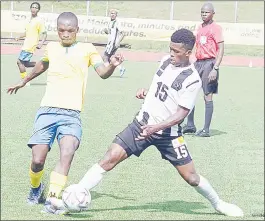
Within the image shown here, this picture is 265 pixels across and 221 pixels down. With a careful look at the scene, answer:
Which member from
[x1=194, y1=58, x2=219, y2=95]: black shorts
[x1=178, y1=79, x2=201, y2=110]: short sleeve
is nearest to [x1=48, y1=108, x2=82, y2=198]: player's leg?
[x1=178, y1=79, x2=201, y2=110]: short sleeve

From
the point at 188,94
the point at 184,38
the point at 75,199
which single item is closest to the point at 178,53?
the point at 184,38

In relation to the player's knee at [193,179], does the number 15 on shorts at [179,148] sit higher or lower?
higher

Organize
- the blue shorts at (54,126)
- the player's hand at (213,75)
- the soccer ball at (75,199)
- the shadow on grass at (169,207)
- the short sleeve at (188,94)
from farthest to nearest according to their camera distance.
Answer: the player's hand at (213,75) < the shadow on grass at (169,207) < the blue shorts at (54,126) < the short sleeve at (188,94) < the soccer ball at (75,199)

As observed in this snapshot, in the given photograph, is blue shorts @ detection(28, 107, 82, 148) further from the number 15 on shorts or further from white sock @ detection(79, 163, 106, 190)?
the number 15 on shorts

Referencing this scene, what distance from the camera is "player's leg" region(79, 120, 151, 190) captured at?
729 centimetres

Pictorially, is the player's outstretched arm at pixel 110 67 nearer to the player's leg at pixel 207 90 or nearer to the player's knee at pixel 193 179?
the player's knee at pixel 193 179

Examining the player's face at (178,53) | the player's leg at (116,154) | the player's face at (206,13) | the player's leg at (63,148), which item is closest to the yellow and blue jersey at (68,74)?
the player's leg at (63,148)

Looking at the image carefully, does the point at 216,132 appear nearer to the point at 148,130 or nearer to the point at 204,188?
the point at 204,188

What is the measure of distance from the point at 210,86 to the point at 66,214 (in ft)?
19.9

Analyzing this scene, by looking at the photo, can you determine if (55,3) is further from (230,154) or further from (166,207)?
(166,207)

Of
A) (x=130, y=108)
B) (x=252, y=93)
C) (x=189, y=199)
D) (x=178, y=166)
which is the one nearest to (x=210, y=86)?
(x=130, y=108)

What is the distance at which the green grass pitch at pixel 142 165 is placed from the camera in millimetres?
7723

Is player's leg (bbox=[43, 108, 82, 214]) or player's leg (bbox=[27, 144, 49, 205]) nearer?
player's leg (bbox=[43, 108, 82, 214])

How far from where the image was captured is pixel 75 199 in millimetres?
7035
